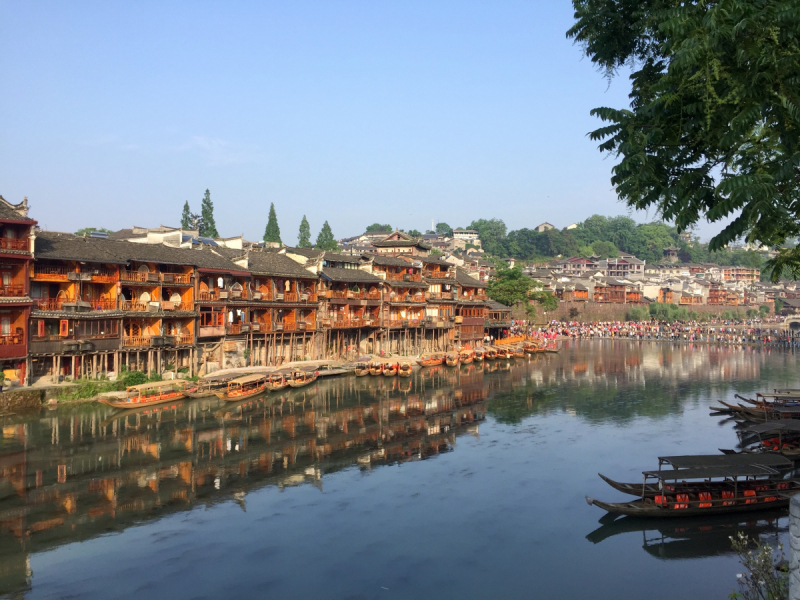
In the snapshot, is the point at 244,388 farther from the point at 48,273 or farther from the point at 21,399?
the point at 48,273

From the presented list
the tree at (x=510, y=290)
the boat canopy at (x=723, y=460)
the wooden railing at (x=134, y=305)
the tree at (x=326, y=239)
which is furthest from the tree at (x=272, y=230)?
the boat canopy at (x=723, y=460)

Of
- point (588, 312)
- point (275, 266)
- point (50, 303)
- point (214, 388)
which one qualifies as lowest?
point (214, 388)

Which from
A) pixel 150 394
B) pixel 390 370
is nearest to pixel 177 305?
pixel 150 394

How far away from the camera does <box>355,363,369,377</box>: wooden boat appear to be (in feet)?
191

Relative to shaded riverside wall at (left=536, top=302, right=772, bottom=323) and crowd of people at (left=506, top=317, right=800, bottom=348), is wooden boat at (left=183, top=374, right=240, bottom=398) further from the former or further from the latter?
shaded riverside wall at (left=536, top=302, right=772, bottom=323)

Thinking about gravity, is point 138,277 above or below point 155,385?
above

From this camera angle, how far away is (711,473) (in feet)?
80.0

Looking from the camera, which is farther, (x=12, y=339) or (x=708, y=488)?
(x=12, y=339)

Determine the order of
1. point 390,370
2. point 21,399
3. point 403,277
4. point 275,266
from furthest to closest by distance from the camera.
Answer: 1. point 403,277
2. point 390,370
3. point 275,266
4. point 21,399

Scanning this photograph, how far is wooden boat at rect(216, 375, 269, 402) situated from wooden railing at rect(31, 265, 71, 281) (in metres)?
12.6

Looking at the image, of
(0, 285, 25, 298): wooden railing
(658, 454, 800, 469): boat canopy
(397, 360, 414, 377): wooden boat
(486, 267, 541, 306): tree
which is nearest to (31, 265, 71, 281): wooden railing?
(0, 285, 25, 298): wooden railing

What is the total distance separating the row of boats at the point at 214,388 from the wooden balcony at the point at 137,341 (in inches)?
132

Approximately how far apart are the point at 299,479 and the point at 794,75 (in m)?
24.2

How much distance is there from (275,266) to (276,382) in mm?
13419
